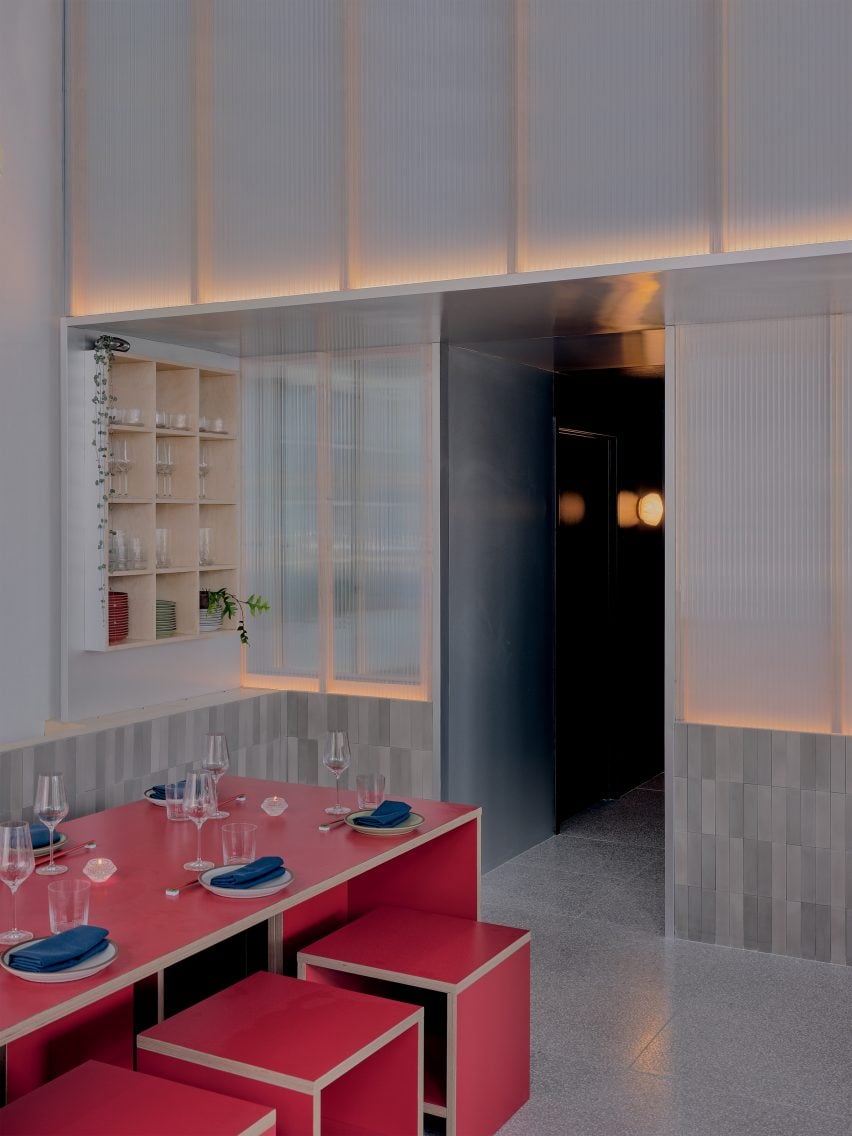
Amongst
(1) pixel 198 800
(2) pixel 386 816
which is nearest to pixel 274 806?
(2) pixel 386 816

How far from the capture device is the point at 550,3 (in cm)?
380

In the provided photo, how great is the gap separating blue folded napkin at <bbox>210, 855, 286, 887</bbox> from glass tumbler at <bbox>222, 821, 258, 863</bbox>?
0.28ft

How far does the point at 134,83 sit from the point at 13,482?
63.6 inches

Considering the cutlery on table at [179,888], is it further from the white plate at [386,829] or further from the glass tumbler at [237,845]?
the white plate at [386,829]

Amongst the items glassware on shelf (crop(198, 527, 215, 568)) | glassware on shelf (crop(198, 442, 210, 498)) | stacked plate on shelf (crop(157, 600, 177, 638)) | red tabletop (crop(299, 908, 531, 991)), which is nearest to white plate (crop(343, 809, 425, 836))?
red tabletop (crop(299, 908, 531, 991))

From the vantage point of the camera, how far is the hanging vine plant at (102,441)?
4.64m

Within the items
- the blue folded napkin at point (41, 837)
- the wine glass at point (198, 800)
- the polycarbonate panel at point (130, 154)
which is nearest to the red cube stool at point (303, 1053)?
the wine glass at point (198, 800)

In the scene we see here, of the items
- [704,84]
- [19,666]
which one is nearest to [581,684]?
[19,666]

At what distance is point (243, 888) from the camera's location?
2.71 metres

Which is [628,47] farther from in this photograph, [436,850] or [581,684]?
[581,684]

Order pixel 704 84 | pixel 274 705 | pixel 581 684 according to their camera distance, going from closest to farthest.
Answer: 1. pixel 704 84
2. pixel 274 705
3. pixel 581 684

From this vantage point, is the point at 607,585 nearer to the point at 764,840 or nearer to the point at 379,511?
the point at 379,511

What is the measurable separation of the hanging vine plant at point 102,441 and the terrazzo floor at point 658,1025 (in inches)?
85.5

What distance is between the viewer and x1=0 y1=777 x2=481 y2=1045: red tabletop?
2.20 meters
